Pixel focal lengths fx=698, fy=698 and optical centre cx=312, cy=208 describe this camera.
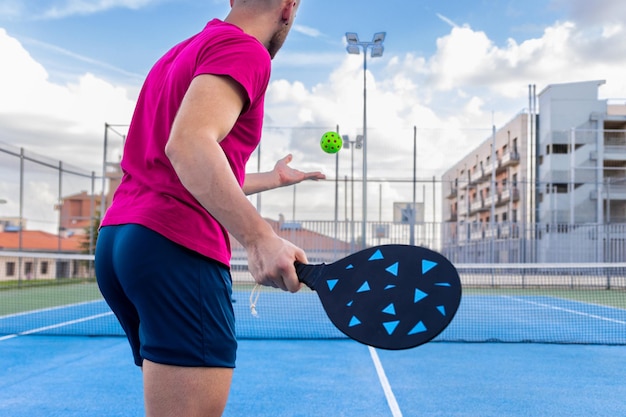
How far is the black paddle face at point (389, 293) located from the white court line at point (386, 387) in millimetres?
3162

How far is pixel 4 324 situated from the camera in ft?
31.0

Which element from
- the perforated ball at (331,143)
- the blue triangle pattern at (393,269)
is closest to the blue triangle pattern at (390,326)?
the blue triangle pattern at (393,269)

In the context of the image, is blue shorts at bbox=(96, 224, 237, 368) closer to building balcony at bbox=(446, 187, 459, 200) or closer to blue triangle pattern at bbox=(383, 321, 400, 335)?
blue triangle pattern at bbox=(383, 321, 400, 335)

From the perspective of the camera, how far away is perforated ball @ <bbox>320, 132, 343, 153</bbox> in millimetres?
8867

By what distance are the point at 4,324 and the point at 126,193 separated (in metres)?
8.76

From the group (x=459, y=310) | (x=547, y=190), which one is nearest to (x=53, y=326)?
(x=459, y=310)

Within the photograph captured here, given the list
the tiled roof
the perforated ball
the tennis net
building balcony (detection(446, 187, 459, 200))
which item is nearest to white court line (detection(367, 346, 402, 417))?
the tennis net

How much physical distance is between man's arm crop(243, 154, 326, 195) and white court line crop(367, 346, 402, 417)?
2609mm

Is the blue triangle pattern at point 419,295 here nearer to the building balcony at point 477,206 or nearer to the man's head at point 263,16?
the man's head at point 263,16

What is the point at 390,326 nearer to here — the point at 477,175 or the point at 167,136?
the point at 167,136

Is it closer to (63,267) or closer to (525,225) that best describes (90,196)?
(63,267)

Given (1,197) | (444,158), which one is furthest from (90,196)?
(444,158)

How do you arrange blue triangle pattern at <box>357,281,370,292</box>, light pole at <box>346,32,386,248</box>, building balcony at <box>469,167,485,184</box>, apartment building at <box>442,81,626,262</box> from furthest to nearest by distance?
building balcony at <box>469,167,485,184</box> → apartment building at <box>442,81,626,262</box> → light pole at <box>346,32,386,248</box> → blue triangle pattern at <box>357,281,370,292</box>

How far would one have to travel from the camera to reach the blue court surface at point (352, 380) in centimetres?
464
